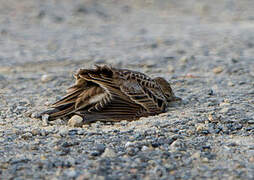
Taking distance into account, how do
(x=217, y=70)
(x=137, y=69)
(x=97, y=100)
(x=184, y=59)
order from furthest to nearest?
(x=184, y=59) → (x=137, y=69) → (x=217, y=70) → (x=97, y=100)

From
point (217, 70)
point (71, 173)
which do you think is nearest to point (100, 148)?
point (71, 173)

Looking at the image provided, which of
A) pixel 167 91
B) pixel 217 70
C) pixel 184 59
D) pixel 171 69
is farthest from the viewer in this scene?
pixel 184 59

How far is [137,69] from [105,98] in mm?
4170

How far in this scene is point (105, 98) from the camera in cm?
677

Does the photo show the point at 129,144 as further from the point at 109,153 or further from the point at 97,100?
the point at 97,100

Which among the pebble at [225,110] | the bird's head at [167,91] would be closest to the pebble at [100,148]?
the pebble at [225,110]

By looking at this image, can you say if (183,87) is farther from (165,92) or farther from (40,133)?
(40,133)

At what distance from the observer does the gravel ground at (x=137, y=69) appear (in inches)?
206

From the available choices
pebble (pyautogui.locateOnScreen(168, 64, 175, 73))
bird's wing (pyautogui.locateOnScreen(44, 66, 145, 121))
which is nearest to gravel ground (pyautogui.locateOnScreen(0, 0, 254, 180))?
pebble (pyautogui.locateOnScreen(168, 64, 175, 73))

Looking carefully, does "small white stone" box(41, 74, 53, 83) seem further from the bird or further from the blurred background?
the bird

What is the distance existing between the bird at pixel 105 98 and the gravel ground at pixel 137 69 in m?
0.17

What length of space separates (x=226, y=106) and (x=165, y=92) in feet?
3.11

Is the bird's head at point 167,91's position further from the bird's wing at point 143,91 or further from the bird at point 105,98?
the bird at point 105,98

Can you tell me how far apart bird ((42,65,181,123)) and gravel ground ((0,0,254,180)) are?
6.6 inches
